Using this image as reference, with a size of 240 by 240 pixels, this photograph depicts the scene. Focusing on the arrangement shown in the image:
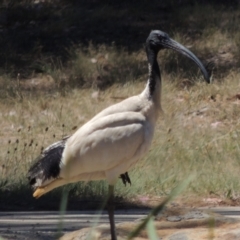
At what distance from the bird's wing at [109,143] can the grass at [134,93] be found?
2411 mm

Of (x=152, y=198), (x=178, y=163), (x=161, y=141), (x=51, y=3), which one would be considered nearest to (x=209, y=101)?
(x=161, y=141)

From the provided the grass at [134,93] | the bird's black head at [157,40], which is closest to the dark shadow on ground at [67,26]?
the grass at [134,93]

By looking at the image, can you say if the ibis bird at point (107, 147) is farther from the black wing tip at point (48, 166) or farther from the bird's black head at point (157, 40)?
the bird's black head at point (157, 40)

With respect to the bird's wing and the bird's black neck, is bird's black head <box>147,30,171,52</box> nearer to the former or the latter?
the bird's black neck

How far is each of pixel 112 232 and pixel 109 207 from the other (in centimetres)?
53

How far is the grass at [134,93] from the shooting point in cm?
1059

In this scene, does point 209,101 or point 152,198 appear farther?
point 209,101

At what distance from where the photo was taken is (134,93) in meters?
15.4

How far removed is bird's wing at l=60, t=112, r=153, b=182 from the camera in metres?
7.55

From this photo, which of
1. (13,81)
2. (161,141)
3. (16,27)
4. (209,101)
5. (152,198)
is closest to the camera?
(152,198)

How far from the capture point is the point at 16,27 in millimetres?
19781

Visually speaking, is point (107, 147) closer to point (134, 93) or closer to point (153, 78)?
point (153, 78)

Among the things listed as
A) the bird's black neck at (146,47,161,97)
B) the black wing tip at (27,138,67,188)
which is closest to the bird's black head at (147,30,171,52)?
the bird's black neck at (146,47,161,97)

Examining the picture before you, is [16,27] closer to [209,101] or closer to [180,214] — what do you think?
[209,101]
